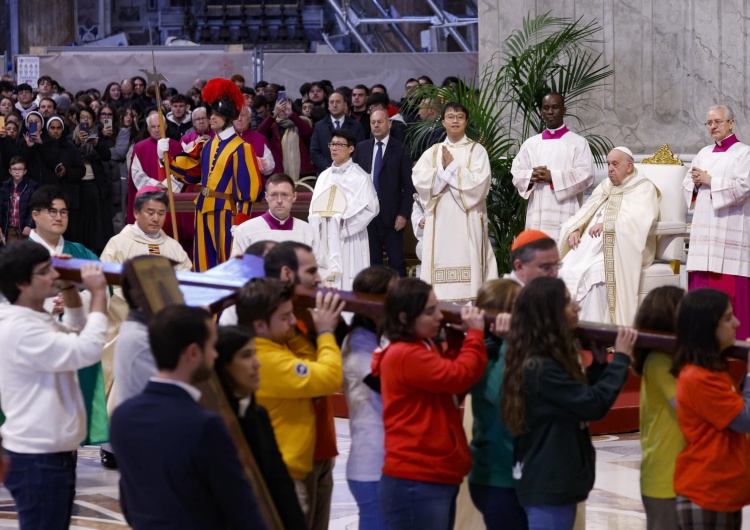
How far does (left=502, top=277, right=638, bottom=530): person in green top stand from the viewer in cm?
406

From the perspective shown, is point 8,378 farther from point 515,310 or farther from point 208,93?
point 208,93

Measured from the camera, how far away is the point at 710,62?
1091 centimetres

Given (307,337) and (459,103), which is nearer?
(307,337)

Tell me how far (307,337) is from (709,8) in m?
7.33

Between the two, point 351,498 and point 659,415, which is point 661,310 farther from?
point 351,498

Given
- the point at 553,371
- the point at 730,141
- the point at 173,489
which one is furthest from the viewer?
the point at 730,141

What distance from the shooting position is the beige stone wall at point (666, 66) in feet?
35.3

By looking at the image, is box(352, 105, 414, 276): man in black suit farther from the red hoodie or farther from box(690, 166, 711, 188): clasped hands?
the red hoodie

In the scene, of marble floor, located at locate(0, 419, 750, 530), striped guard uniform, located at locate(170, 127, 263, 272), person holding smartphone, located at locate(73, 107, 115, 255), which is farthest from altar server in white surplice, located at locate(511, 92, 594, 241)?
person holding smartphone, located at locate(73, 107, 115, 255)

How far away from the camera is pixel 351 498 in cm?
656

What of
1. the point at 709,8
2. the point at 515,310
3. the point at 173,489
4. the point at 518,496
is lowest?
the point at 518,496

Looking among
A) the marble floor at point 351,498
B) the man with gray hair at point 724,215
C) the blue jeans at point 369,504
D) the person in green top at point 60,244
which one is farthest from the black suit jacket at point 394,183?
the blue jeans at point 369,504

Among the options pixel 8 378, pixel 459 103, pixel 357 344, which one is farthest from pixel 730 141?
pixel 8 378

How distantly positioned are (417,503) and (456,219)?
6.04 m
